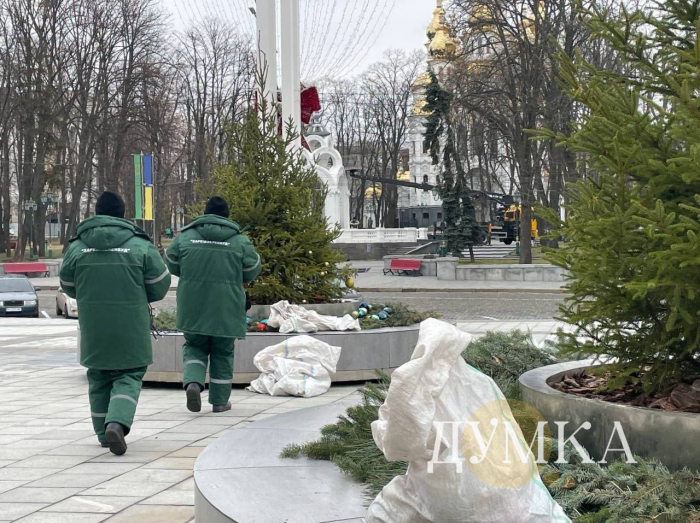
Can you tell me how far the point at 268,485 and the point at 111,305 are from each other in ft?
10.2

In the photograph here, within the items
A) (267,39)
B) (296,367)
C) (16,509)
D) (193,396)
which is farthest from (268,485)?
(267,39)

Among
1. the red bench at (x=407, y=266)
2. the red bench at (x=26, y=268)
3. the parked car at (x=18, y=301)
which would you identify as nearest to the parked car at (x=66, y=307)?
the parked car at (x=18, y=301)

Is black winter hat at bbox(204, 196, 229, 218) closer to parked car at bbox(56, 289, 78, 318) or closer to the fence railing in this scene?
parked car at bbox(56, 289, 78, 318)

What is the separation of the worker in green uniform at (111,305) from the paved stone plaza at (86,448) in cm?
42

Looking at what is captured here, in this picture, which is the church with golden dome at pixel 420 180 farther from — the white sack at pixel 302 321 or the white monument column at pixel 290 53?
the white sack at pixel 302 321

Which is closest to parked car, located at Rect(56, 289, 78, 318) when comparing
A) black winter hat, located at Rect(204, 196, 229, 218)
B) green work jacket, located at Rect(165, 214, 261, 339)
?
black winter hat, located at Rect(204, 196, 229, 218)

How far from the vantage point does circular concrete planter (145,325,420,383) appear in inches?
413

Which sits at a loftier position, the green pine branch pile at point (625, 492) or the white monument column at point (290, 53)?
the white monument column at point (290, 53)

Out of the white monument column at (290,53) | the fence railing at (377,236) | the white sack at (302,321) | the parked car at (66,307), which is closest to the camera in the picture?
the white sack at (302,321)

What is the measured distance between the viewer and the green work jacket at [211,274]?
28.3 ft

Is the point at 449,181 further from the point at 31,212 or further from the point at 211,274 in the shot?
the point at 211,274

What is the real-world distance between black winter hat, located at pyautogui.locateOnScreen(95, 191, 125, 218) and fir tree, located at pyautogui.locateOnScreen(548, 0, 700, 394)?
3735 millimetres

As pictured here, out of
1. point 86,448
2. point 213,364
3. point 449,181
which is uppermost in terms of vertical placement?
point 449,181

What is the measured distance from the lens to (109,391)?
7270 millimetres
